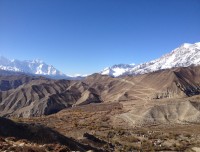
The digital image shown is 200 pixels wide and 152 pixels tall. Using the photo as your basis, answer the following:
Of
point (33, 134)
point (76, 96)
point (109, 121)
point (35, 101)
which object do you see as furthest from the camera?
point (76, 96)

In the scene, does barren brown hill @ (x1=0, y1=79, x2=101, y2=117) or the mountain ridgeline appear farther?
the mountain ridgeline

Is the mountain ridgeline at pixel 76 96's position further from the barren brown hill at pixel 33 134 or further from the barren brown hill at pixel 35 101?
the barren brown hill at pixel 33 134

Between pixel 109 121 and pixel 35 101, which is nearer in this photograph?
pixel 109 121

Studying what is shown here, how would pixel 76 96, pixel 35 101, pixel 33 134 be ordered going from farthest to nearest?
pixel 76 96, pixel 35 101, pixel 33 134

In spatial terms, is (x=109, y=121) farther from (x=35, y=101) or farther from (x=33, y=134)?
(x=33, y=134)

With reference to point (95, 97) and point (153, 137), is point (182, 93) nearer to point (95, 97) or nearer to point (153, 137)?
point (95, 97)

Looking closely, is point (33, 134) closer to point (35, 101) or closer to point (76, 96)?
→ point (35, 101)

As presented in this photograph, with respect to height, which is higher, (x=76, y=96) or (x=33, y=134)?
(x=76, y=96)

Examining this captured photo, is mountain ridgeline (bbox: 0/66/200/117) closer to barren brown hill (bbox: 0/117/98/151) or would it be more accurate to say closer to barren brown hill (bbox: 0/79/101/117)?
barren brown hill (bbox: 0/79/101/117)

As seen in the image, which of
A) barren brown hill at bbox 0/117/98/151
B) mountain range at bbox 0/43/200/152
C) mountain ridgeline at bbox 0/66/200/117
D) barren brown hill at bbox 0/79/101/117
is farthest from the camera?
mountain ridgeline at bbox 0/66/200/117

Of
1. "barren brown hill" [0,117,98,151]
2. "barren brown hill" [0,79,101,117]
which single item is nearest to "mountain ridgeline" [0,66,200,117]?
"barren brown hill" [0,79,101,117]

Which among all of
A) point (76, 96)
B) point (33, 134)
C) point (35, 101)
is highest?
point (76, 96)

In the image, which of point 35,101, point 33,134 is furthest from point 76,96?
point 33,134

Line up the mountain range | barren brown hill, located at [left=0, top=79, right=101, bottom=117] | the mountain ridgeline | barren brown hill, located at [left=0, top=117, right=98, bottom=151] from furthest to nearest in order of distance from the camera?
the mountain ridgeline, barren brown hill, located at [left=0, top=79, right=101, bottom=117], the mountain range, barren brown hill, located at [left=0, top=117, right=98, bottom=151]
